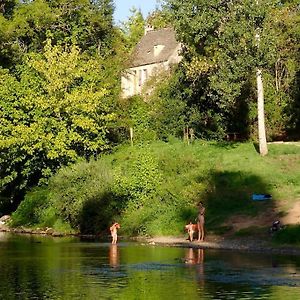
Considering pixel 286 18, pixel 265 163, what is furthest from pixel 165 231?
pixel 286 18

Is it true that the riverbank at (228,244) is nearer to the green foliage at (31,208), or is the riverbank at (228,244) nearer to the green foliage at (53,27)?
the green foliage at (31,208)

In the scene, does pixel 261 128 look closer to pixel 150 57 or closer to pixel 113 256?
pixel 113 256

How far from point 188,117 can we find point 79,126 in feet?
35.3

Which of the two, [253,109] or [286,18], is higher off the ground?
[286,18]

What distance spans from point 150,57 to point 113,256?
56.5 meters

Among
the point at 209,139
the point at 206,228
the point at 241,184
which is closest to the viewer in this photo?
the point at 206,228

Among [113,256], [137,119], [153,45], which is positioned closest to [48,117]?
[137,119]

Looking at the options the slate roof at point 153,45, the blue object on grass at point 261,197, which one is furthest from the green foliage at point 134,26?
the blue object on grass at point 261,197

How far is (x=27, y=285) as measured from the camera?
30.5 m

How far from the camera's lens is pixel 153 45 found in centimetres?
9644

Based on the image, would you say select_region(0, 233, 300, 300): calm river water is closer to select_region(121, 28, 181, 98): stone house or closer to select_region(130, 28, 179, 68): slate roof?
select_region(121, 28, 181, 98): stone house

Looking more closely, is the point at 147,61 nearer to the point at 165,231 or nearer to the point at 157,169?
the point at 157,169

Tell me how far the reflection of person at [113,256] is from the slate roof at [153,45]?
4621 centimetres

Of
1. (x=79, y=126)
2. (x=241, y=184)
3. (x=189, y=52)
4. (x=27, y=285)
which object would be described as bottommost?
(x=27, y=285)
